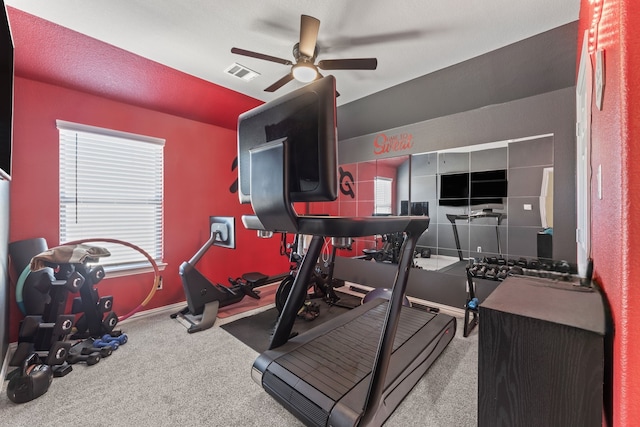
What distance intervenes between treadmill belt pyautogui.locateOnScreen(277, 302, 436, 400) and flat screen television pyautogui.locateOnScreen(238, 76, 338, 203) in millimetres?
1263

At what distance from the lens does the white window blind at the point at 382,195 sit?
14.8 ft

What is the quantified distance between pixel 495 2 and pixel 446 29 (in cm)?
43

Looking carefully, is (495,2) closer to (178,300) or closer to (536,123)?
(536,123)

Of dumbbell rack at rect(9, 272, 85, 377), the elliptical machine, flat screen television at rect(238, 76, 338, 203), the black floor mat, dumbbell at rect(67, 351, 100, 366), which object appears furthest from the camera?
the elliptical machine

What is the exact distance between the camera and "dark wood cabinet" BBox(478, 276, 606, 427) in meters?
0.83

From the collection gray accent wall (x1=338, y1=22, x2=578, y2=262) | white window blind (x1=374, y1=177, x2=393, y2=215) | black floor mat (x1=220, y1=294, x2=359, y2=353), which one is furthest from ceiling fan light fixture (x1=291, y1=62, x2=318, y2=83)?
black floor mat (x1=220, y1=294, x2=359, y2=353)

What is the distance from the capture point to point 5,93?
1.71 metres

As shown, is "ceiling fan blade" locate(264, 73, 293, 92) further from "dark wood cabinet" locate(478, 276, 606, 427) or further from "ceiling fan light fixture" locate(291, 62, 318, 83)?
"dark wood cabinet" locate(478, 276, 606, 427)

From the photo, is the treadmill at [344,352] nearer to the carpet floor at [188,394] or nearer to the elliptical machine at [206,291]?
the carpet floor at [188,394]

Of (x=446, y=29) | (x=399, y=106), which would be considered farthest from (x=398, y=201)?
(x=446, y=29)

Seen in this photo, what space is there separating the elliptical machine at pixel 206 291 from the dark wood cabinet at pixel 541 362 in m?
2.93

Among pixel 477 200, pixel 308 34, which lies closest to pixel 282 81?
pixel 308 34

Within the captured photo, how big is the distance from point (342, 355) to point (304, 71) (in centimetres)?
268

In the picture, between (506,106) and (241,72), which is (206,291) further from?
(506,106)
